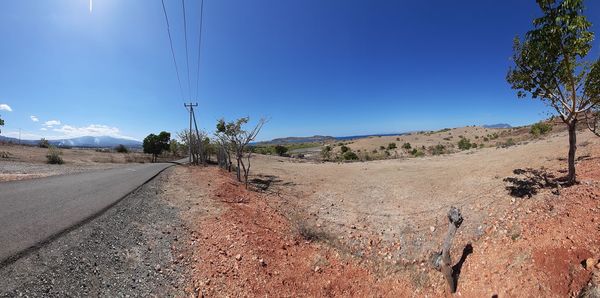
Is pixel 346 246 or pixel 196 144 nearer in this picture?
pixel 346 246

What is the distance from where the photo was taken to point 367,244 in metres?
7.90

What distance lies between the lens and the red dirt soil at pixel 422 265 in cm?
536

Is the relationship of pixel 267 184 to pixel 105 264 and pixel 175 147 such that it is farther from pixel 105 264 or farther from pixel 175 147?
pixel 175 147

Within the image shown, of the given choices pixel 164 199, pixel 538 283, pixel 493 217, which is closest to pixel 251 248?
pixel 164 199

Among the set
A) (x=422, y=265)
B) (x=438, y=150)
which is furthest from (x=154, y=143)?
(x=422, y=265)

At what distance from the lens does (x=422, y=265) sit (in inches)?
272

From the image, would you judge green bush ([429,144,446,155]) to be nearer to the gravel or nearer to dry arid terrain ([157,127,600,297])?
dry arid terrain ([157,127,600,297])

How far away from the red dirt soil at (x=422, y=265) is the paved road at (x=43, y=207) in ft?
9.96

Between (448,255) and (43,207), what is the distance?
444 inches

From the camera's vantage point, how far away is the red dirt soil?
5.36 m

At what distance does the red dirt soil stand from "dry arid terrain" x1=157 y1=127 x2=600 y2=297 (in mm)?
23

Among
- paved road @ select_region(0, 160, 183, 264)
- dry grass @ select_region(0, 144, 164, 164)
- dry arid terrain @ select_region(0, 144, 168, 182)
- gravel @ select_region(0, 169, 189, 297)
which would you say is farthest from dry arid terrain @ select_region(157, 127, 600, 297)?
dry grass @ select_region(0, 144, 164, 164)

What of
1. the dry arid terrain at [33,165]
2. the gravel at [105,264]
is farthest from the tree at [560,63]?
the dry arid terrain at [33,165]

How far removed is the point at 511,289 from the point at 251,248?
5743 millimetres
